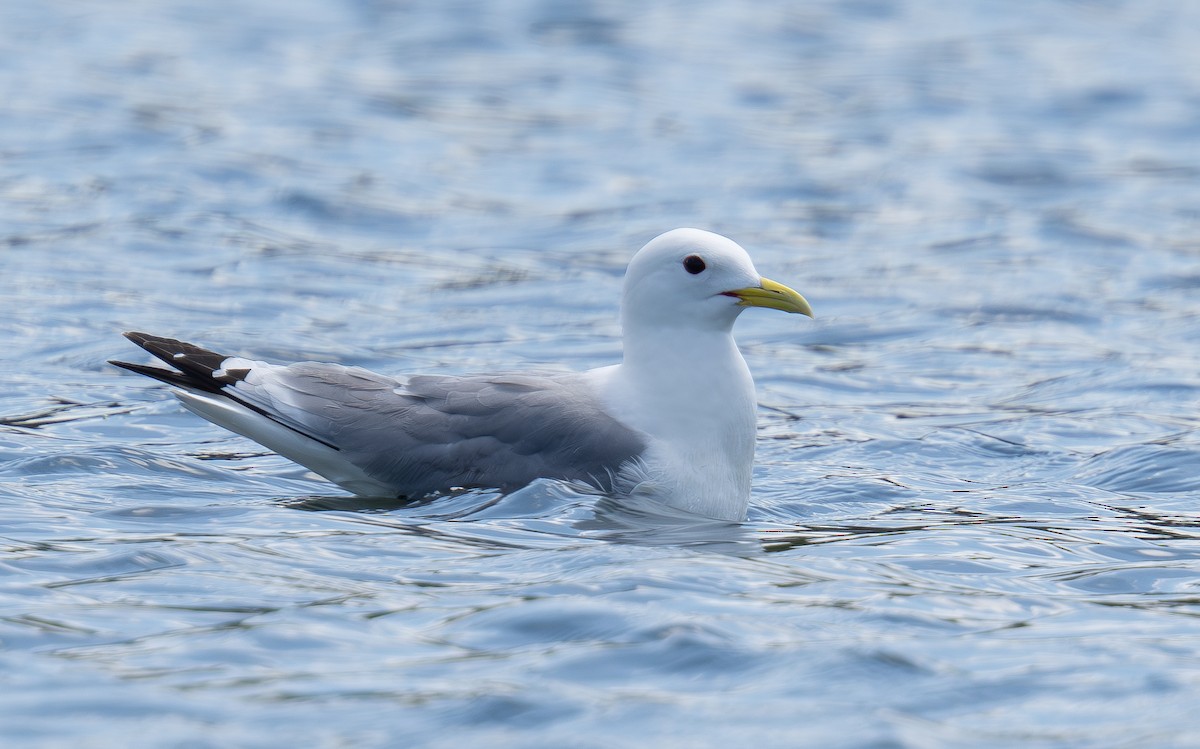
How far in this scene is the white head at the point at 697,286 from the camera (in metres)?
6.96

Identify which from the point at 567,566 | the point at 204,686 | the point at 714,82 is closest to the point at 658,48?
the point at 714,82

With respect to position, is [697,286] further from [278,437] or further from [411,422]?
[278,437]

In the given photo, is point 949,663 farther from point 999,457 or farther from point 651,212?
point 651,212

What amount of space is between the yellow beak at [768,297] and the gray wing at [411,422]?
677mm

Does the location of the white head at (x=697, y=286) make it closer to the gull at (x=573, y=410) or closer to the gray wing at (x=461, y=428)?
the gull at (x=573, y=410)

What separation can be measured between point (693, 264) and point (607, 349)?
3447mm

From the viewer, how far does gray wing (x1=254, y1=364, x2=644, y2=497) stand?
6781 millimetres

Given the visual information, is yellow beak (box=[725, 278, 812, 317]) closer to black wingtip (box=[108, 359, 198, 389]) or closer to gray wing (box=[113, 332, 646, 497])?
gray wing (box=[113, 332, 646, 497])

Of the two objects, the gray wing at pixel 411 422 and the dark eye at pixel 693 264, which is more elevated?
the dark eye at pixel 693 264

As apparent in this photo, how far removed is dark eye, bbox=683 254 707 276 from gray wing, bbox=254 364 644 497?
24.3 inches

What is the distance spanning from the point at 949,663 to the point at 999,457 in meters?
3.20

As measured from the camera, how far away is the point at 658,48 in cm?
1823

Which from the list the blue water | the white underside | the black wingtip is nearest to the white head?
the blue water

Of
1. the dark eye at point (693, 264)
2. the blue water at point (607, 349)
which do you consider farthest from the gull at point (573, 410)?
the blue water at point (607, 349)
